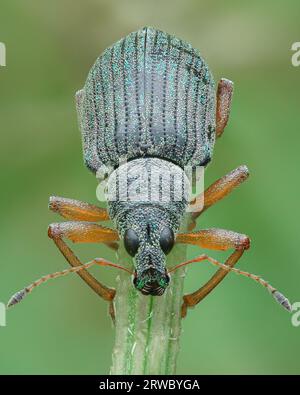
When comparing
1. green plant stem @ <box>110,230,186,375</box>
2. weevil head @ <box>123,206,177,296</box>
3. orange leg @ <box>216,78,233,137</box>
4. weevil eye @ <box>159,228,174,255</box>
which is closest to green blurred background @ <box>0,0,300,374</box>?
orange leg @ <box>216,78,233,137</box>

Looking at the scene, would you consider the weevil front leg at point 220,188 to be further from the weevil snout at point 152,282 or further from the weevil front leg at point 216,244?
the weevil snout at point 152,282

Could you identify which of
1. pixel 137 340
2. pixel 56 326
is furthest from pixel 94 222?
pixel 137 340

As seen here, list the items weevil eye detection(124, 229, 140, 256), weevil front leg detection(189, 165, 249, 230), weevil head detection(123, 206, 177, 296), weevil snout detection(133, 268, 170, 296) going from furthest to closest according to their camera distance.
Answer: weevil front leg detection(189, 165, 249, 230), weevil eye detection(124, 229, 140, 256), weevil head detection(123, 206, 177, 296), weevil snout detection(133, 268, 170, 296)

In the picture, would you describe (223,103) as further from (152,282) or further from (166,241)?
(152,282)

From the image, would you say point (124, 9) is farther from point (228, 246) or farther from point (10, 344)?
point (10, 344)

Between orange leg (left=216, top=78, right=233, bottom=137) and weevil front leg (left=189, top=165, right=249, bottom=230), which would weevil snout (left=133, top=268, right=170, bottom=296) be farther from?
orange leg (left=216, top=78, right=233, bottom=137)

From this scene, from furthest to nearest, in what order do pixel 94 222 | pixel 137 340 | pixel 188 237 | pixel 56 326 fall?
pixel 94 222 < pixel 56 326 < pixel 188 237 < pixel 137 340
